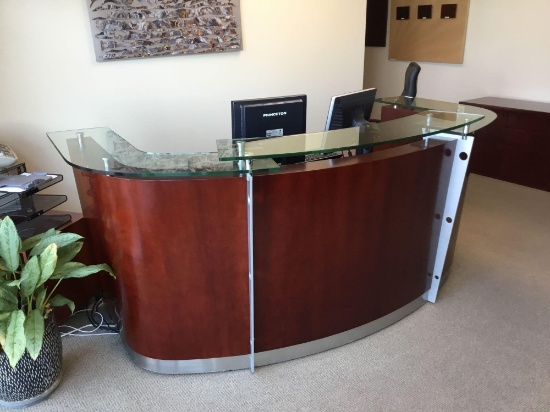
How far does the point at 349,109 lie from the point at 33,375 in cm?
197

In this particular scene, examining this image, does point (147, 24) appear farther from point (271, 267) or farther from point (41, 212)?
point (271, 267)

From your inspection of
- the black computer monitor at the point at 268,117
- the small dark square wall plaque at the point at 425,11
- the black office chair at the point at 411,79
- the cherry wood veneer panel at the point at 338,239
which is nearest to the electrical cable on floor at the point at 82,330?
the cherry wood veneer panel at the point at 338,239

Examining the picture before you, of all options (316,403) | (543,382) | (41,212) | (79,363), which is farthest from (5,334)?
(543,382)

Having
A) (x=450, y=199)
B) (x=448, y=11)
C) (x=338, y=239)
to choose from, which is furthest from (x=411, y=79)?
(x=448, y=11)

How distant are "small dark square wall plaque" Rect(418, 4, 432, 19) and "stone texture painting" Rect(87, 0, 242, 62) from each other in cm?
296

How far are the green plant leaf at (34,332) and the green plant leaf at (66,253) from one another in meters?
0.24

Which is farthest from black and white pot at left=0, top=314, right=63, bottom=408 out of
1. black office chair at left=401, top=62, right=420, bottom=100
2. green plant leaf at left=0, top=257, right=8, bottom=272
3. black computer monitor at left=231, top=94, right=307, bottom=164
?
black office chair at left=401, top=62, right=420, bottom=100

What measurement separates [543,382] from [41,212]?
8.68 feet

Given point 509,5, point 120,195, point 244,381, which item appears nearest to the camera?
point 120,195

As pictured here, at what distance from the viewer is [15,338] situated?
5.34ft

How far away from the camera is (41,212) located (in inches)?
93.3

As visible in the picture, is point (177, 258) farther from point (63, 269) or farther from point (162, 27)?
point (162, 27)

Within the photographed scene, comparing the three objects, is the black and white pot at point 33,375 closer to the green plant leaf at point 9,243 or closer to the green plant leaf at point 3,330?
the green plant leaf at point 3,330

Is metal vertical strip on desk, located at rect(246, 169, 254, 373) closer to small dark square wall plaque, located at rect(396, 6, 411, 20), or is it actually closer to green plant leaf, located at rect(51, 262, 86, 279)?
green plant leaf, located at rect(51, 262, 86, 279)
